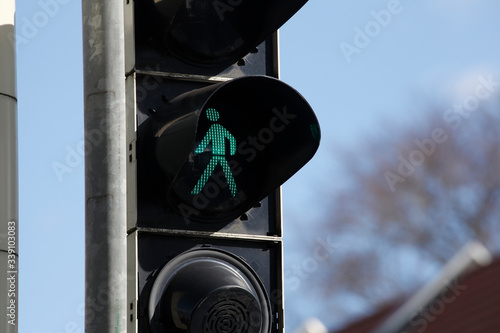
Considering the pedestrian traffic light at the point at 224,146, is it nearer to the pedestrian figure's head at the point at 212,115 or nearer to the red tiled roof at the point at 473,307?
the pedestrian figure's head at the point at 212,115

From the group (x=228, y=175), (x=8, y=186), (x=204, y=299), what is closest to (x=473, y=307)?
(x=8, y=186)

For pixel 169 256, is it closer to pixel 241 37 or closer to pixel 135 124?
pixel 135 124

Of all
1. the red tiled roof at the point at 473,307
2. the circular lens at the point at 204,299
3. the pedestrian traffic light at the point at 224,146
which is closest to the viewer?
the circular lens at the point at 204,299

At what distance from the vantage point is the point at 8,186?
554 cm

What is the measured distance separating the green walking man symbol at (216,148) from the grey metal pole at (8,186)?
A: 2.06 metres

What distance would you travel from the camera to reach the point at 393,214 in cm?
2356

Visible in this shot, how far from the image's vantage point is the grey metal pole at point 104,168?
3041 mm

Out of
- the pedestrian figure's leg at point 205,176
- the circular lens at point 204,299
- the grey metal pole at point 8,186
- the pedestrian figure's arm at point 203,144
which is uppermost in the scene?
the grey metal pole at point 8,186

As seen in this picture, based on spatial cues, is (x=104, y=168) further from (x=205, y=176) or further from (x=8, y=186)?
(x=8, y=186)

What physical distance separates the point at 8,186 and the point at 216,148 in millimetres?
2189

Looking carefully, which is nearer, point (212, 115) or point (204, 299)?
point (204, 299)

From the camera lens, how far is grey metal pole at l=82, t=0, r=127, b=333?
3.04 metres

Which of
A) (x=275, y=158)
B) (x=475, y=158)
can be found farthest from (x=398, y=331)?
(x=475, y=158)

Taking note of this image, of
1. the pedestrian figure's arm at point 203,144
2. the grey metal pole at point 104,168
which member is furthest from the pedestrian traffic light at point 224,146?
the grey metal pole at point 104,168
